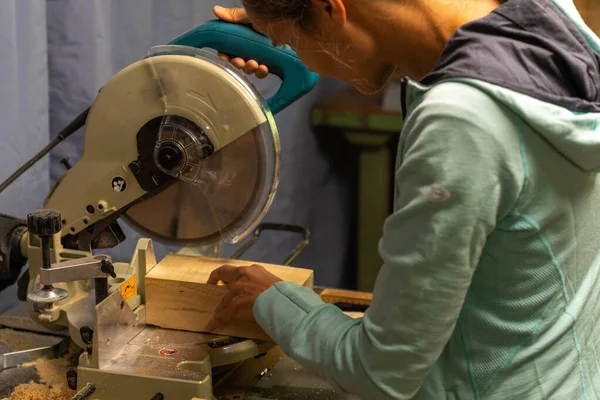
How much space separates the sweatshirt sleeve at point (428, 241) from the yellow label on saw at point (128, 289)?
42 centimetres

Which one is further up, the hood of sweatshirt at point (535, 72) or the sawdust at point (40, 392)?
the hood of sweatshirt at point (535, 72)

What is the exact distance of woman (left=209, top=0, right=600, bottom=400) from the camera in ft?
2.73

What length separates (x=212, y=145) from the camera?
1220mm

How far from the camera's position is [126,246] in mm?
1846

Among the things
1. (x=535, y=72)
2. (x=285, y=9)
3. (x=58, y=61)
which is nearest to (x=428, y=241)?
(x=535, y=72)

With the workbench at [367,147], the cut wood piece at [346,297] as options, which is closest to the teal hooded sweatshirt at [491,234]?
the cut wood piece at [346,297]

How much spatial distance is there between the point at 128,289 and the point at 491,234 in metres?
0.63

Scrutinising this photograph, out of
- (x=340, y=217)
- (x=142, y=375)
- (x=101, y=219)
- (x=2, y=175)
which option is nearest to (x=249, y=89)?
(x=101, y=219)

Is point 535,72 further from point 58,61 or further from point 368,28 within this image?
point 58,61

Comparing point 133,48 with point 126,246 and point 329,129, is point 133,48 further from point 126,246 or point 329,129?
point 329,129

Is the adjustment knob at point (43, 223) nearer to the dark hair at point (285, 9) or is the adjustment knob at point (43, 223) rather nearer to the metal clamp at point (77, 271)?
the metal clamp at point (77, 271)

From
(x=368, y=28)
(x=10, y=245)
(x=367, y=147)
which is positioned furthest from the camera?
(x=367, y=147)

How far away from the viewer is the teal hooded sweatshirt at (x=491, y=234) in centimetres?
83

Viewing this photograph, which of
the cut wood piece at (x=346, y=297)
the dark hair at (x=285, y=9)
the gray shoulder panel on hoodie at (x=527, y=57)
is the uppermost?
the dark hair at (x=285, y=9)
